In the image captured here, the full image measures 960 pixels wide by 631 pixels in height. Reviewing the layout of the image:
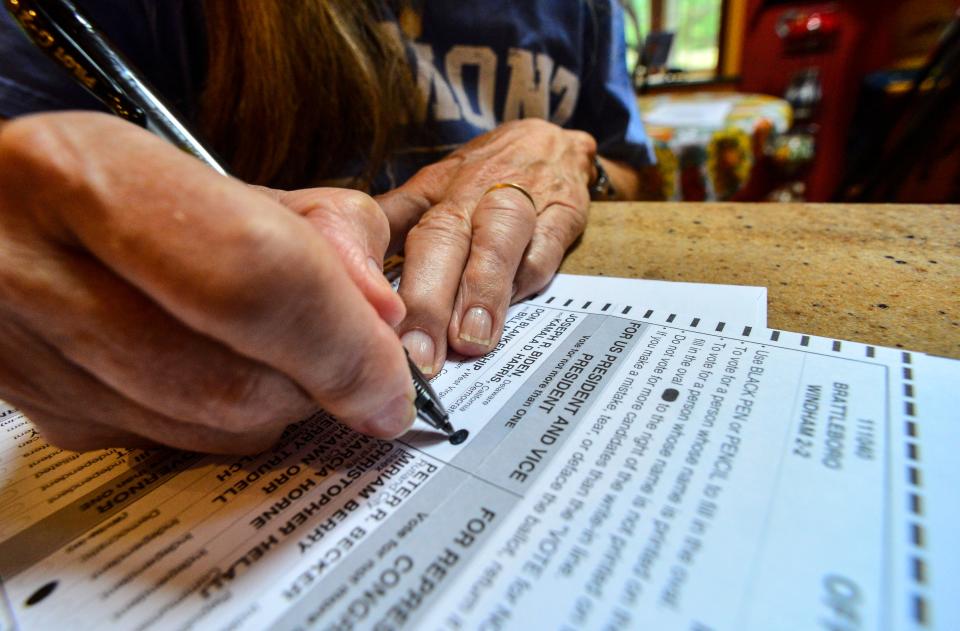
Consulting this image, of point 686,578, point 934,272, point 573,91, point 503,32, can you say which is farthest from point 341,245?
point 573,91

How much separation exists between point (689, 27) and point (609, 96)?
3.23 m

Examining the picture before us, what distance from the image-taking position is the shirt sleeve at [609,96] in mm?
881

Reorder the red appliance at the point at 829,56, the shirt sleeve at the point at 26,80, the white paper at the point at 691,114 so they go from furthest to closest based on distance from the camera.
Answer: the red appliance at the point at 829,56, the white paper at the point at 691,114, the shirt sleeve at the point at 26,80

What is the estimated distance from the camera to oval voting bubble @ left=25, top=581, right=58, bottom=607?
0.69ft

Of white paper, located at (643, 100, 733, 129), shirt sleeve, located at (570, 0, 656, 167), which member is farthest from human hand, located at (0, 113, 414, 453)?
white paper, located at (643, 100, 733, 129)

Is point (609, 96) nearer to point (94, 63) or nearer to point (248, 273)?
point (94, 63)

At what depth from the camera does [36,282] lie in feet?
0.69

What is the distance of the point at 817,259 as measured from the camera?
0.45 meters

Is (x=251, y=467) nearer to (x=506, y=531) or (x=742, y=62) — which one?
(x=506, y=531)

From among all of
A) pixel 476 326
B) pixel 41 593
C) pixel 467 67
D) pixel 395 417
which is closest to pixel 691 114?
pixel 467 67

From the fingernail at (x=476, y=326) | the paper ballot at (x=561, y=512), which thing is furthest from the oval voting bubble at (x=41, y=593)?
the fingernail at (x=476, y=326)

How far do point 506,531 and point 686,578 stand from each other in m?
0.08

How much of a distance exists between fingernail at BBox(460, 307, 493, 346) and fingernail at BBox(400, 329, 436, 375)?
0.03 m

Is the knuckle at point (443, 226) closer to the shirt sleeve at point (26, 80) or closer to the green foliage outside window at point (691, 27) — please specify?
the shirt sleeve at point (26, 80)
